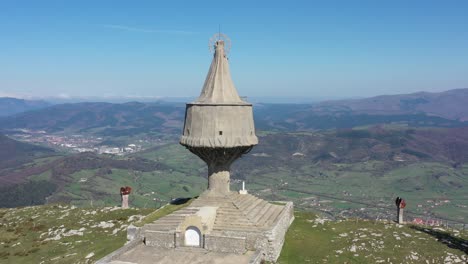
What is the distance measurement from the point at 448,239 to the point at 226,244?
14.0 metres

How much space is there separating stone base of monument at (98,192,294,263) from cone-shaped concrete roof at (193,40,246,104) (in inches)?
246

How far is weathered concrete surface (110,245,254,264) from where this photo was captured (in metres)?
20.3

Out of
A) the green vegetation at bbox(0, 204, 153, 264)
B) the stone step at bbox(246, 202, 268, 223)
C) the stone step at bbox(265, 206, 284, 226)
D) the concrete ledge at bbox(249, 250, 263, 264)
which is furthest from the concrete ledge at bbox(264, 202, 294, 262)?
the green vegetation at bbox(0, 204, 153, 264)

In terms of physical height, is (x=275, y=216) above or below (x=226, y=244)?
above

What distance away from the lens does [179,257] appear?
21078 millimetres

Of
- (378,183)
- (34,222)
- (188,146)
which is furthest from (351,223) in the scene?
(378,183)

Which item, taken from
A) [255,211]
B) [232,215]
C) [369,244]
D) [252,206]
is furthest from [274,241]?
[369,244]

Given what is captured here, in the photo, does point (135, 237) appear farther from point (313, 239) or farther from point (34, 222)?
point (34, 222)

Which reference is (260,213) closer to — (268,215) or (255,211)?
(255,211)

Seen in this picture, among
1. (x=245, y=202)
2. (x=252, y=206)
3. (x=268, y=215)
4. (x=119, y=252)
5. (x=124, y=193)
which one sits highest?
(x=245, y=202)

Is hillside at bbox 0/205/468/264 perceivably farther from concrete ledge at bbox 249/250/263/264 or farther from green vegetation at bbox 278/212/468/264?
concrete ledge at bbox 249/250/263/264

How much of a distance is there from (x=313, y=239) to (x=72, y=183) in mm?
160204

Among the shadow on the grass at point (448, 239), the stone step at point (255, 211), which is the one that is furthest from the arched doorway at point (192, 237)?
the shadow on the grass at point (448, 239)

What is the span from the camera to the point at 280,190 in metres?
172
